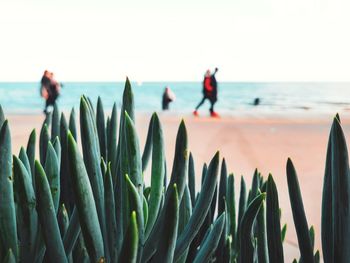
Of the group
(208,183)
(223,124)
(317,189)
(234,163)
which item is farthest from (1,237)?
(223,124)

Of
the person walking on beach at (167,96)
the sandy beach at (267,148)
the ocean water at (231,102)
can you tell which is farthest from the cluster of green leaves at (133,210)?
the ocean water at (231,102)

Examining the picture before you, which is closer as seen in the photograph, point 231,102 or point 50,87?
point 50,87

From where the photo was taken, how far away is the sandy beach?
471cm

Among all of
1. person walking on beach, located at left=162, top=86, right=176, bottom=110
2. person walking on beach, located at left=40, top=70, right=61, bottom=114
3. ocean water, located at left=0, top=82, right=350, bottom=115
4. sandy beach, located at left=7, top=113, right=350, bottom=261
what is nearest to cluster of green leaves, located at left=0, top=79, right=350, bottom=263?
sandy beach, located at left=7, top=113, right=350, bottom=261

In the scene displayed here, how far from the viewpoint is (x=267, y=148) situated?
8.35 m

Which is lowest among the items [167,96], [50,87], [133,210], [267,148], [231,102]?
[231,102]

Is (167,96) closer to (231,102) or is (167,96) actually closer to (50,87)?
(50,87)

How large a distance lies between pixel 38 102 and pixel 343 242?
1077 inches

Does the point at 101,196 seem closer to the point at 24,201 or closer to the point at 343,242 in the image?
the point at 24,201

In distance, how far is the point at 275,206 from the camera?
1.50ft

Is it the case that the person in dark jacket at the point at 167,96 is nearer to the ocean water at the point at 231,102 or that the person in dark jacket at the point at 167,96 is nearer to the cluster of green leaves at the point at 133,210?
the ocean water at the point at 231,102

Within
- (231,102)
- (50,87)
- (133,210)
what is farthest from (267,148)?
(231,102)

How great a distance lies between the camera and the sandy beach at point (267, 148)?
15.4 feet

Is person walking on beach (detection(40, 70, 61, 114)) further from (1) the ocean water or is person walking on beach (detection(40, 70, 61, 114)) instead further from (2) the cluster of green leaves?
(2) the cluster of green leaves
